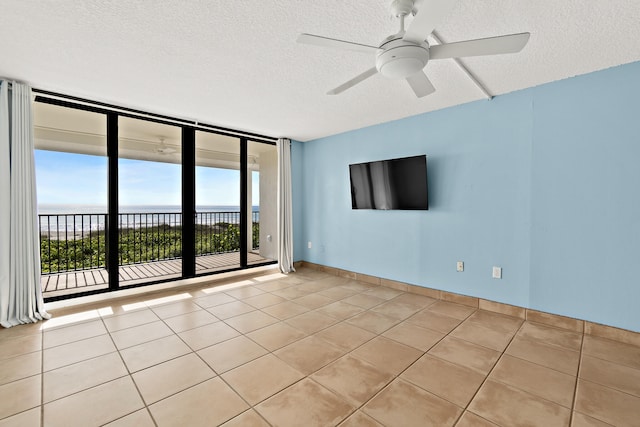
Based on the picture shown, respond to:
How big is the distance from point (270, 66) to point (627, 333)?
3943 millimetres

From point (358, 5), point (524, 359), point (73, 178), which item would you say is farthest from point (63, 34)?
point (524, 359)

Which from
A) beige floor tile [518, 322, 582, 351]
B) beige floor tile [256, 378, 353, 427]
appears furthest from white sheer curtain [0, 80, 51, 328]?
beige floor tile [518, 322, 582, 351]

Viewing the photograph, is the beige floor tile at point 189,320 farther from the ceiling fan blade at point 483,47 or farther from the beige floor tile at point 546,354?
the ceiling fan blade at point 483,47

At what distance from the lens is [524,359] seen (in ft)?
7.26

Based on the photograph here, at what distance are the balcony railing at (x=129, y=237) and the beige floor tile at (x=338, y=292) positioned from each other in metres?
2.39

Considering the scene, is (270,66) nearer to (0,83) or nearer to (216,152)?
(0,83)

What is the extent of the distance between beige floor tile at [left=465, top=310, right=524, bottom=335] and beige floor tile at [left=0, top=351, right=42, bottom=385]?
3792 mm

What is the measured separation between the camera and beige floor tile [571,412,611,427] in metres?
1.54

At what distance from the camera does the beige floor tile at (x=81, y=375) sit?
5.95 feet

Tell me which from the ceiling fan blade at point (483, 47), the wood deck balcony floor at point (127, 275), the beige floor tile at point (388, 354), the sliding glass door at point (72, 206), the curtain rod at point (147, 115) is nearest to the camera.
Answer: the ceiling fan blade at point (483, 47)

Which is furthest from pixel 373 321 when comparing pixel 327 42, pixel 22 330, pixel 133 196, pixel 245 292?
pixel 133 196

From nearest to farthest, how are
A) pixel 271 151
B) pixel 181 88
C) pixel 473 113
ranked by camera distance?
pixel 181 88 < pixel 473 113 < pixel 271 151

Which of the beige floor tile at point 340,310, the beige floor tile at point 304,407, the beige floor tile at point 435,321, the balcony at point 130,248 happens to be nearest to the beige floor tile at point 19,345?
the balcony at point 130,248

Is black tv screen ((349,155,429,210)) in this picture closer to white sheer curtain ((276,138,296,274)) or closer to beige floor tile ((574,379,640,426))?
white sheer curtain ((276,138,296,274))
